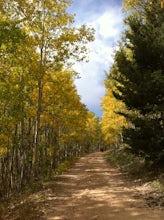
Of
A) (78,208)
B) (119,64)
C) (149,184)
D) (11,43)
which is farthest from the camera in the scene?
(119,64)

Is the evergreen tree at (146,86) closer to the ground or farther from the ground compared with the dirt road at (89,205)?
farther from the ground

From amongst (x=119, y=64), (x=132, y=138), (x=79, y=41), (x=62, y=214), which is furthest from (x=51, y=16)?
(x=62, y=214)

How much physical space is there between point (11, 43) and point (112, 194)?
25.0ft

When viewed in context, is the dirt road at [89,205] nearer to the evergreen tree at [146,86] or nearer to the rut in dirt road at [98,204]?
the rut in dirt road at [98,204]

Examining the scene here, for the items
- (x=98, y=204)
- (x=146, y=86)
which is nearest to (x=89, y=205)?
(x=98, y=204)

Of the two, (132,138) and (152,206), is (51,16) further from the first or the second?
(152,206)

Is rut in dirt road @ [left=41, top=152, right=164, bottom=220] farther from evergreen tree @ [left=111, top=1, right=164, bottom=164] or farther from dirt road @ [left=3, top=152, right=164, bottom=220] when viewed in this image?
evergreen tree @ [left=111, top=1, right=164, bottom=164]

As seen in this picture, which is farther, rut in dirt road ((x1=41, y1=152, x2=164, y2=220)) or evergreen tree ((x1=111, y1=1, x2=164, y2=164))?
evergreen tree ((x1=111, y1=1, x2=164, y2=164))

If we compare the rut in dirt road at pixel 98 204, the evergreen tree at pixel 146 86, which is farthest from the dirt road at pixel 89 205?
the evergreen tree at pixel 146 86

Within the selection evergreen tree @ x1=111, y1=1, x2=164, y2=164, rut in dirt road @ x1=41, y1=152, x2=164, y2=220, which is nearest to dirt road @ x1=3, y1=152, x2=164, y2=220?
rut in dirt road @ x1=41, y1=152, x2=164, y2=220

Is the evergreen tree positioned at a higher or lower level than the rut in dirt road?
higher

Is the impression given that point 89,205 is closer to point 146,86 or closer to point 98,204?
point 98,204

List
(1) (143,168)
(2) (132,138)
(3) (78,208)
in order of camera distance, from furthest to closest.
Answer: (1) (143,168) → (2) (132,138) → (3) (78,208)

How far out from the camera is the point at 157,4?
17.6m
